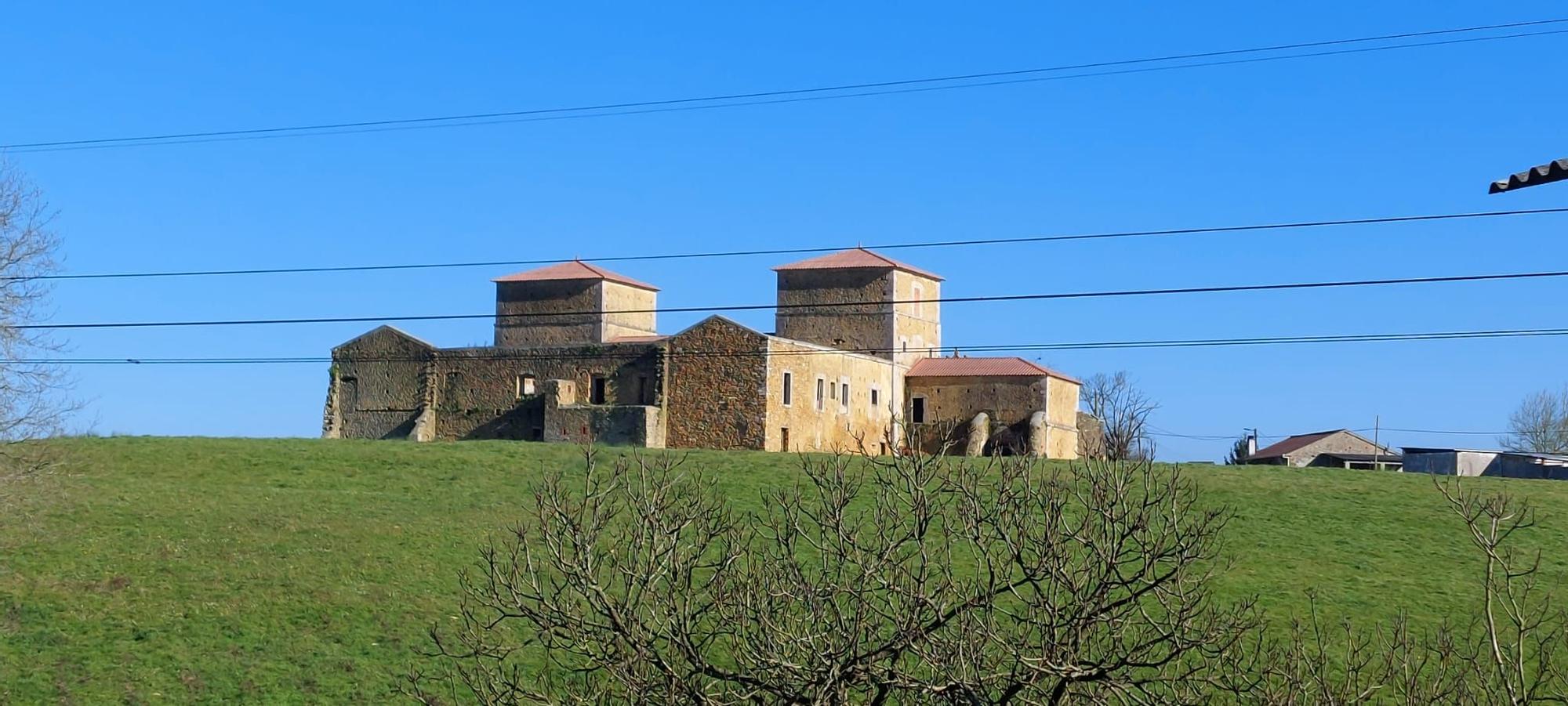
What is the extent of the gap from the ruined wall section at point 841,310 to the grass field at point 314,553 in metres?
12.0

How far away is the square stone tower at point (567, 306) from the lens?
180 ft

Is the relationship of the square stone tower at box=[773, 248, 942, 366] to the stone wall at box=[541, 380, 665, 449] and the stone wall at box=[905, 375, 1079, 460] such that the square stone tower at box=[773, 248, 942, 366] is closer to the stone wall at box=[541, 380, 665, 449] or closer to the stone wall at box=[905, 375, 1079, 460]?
the stone wall at box=[905, 375, 1079, 460]

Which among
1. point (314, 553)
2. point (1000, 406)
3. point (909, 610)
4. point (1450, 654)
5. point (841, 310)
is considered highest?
point (841, 310)

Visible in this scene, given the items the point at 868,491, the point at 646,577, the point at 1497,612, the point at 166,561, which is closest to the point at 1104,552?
the point at 646,577

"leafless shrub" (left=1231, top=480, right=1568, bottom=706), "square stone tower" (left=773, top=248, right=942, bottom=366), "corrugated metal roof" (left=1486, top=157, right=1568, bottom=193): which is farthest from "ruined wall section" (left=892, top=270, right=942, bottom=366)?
"corrugated metal roof" (left=1486, top=157, right=1568, bottom=193)

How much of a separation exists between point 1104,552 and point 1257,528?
→ 24581 mm

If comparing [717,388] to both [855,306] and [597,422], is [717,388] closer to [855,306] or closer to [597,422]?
[597,422]

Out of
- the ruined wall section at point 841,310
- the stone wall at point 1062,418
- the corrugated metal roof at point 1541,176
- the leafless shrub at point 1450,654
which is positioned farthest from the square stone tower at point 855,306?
the corrugated metal roof at point 1541,176

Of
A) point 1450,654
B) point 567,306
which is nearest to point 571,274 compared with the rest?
point 567,306

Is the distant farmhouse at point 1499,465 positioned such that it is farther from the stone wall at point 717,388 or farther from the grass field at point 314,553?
the stone wall at point 717,388

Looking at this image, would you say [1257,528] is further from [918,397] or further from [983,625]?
[983,625]

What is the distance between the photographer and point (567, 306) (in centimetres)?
5506

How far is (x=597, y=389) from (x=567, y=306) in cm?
574

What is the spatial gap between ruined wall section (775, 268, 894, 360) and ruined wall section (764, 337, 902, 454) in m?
1.23
